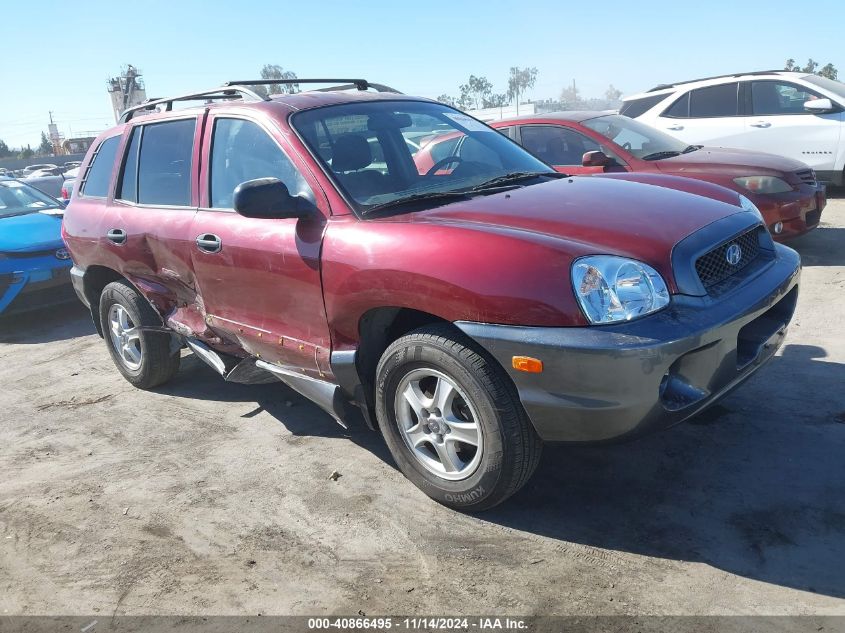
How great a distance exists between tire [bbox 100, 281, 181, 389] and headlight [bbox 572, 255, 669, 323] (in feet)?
10.7

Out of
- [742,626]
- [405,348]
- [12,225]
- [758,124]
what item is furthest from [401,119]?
[758,124]

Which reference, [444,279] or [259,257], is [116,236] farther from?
[444,279]

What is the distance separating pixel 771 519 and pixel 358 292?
196 cm

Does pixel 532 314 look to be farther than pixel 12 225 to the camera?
No

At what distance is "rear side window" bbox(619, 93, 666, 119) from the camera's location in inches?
387

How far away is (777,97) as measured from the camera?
9.33 metres

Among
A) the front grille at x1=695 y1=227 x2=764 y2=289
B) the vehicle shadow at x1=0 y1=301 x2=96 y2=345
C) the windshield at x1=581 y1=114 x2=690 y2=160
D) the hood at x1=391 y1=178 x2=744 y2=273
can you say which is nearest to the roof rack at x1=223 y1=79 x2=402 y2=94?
the hood at x1=391 y1=178 x2=744 y2=273

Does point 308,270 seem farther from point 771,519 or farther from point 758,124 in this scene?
point 758,124

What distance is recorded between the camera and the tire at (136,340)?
4855 millimetres

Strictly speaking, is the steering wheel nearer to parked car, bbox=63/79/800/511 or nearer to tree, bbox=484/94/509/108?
parked car, bbox=63/79/800/511

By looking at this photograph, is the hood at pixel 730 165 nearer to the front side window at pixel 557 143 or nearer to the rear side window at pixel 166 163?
the front side window at pixel 557 143

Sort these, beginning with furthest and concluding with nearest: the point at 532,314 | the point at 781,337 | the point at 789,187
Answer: the point at 789,187 < the point at 781,337 < the point at 532,314

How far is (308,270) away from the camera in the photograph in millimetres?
3355

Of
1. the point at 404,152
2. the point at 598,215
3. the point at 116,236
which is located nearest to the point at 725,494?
the point at 598,215
